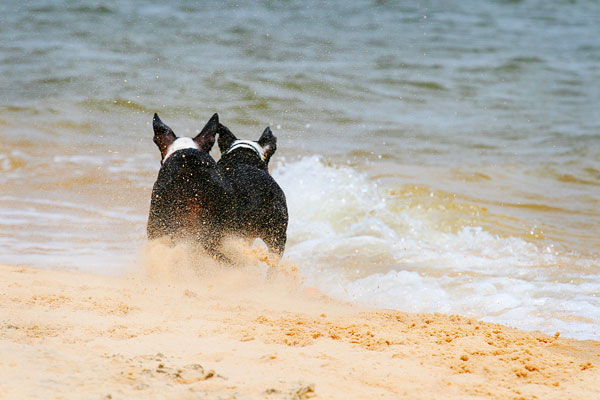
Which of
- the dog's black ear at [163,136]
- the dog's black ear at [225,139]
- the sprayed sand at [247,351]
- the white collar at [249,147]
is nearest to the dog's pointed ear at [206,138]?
the dog's black ear at [163,136]

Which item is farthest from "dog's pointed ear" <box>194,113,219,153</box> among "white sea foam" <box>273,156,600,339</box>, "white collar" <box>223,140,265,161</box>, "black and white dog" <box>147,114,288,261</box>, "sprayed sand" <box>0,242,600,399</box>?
"white sea foam" <box>273,156,600,339</box>

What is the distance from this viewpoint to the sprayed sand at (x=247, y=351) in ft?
7.95

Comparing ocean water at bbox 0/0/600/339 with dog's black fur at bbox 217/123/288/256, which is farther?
ocean water at bbox 0/0/600/339

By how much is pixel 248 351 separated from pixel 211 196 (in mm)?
1880

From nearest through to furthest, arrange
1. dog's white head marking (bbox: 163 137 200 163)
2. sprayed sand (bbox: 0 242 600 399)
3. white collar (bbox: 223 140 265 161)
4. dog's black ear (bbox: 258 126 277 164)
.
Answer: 1. sprayed sand (bbox: 0 242 600 399)
2. dog's white head marking (bbox: 163 137 200 163)
3. white collar (bbox: 223 140 265 161)
4. dog's black ear (bbox: 258 126 277 164)

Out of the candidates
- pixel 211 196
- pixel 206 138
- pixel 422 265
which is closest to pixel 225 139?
pixel 206 138

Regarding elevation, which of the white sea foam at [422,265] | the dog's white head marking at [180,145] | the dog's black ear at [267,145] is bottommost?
the white sea foam at [422,265]

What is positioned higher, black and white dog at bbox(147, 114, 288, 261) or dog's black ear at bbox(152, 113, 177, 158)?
dog's black ear at bbox(152, 113, 177, 158)

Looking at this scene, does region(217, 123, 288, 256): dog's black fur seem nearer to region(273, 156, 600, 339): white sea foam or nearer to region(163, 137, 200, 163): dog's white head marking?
region(163, 137, 200, 163): dog's white head marking

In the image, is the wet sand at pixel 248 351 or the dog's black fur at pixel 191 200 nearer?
the wet sand at pixel 248 351

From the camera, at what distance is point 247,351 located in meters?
2.94

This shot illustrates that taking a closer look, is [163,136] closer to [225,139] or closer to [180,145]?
[180,145]

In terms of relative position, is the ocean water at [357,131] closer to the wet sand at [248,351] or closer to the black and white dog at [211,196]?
the black and white dog at [211,196]

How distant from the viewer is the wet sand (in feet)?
7.95
